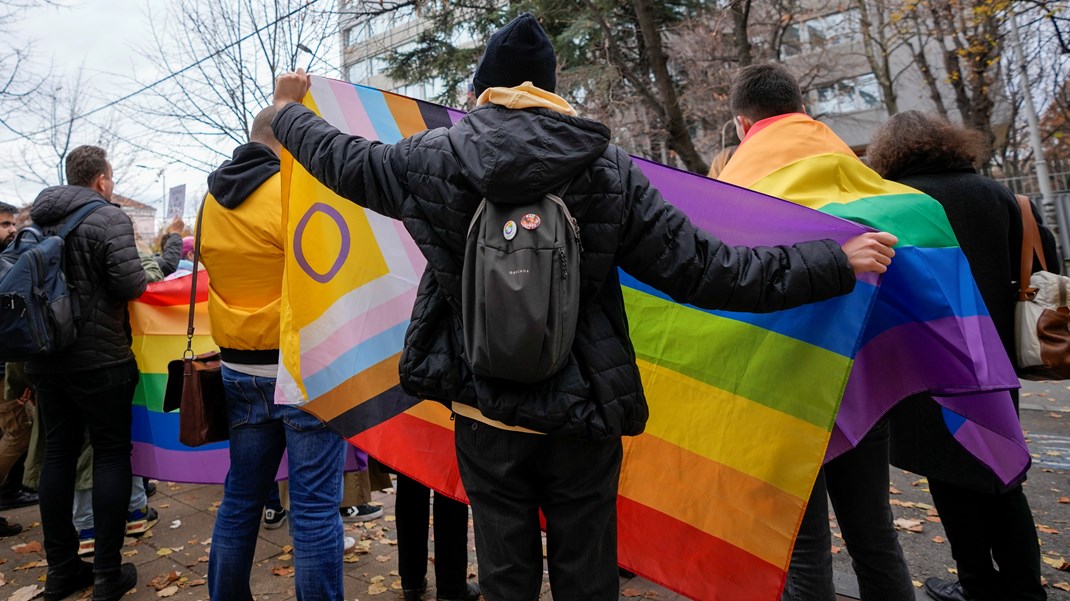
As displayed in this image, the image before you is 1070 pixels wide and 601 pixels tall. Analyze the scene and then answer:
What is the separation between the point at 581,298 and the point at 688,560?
1.14 meters

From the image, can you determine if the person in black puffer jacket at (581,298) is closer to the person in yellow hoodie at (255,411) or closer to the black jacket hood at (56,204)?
the person in yellow hoodie at (255,411)

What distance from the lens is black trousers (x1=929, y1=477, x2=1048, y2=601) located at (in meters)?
2.82

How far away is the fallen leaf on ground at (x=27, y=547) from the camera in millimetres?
4344

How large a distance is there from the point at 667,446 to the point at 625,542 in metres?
0.37

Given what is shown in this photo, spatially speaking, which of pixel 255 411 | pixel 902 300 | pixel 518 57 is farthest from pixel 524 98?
pixel 255 411

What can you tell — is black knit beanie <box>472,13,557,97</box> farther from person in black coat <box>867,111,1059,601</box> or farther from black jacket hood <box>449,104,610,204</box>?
person in black coat <box>867,111,1059,601</box>

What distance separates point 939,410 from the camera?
9.48 feet

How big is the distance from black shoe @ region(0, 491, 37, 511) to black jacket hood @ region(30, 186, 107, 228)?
3.01m

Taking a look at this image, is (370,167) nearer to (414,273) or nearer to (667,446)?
(414,273)

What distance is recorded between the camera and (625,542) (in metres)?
2.44

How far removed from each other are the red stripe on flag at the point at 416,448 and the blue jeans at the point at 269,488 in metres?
0.18

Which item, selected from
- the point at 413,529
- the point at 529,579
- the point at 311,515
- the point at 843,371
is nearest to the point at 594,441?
the point at 529,579

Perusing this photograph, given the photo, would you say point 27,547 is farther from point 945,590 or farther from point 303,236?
point 945,590

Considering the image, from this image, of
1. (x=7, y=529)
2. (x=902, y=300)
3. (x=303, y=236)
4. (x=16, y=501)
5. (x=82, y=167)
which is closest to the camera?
(x=902, y=300)
